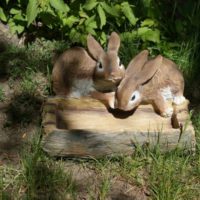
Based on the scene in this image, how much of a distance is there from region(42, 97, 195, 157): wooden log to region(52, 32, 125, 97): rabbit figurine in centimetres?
12

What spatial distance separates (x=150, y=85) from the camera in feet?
12.2

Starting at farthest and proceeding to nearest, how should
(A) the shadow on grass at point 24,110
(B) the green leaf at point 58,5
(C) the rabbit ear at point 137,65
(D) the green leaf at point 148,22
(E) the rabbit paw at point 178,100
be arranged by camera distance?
(D) the green leaf at point 148,22, (B) the green leaf at point 58,5, (A) the shadow on grass at point 24,110, (E) the rabbit paw at point 178,100, (C) the rabbit ear at point 137,65

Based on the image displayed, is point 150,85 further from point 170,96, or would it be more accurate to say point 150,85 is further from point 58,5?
point 58,5

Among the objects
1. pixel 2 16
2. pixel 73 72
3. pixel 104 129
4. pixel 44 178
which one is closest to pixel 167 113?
pixel 104 129

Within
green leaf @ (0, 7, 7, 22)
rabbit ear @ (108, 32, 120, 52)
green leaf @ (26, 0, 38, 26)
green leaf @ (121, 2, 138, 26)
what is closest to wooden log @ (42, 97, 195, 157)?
rabbit ear @ (108, 32, 120, 52)

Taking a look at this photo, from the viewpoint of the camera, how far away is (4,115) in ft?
13.8

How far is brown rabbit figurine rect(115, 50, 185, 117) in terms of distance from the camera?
355 centimetres

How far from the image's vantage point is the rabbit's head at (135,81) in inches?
139

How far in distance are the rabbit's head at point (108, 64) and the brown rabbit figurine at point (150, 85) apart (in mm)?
64

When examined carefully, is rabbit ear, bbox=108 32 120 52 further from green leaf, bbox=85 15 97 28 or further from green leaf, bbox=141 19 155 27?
green leaf, bbox=141 19 155 27

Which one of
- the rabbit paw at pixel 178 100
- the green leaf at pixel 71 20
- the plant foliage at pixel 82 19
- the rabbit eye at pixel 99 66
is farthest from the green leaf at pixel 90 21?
the rabbit paw at pixel 178 100

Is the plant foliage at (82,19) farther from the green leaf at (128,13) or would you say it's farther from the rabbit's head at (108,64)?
the rabbit's head at (108,64)

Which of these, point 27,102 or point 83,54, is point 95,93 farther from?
point 27,102

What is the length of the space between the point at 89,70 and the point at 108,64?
0.84 ft
